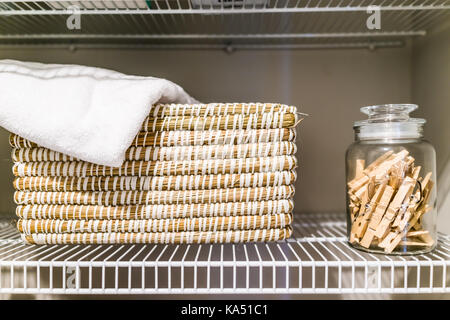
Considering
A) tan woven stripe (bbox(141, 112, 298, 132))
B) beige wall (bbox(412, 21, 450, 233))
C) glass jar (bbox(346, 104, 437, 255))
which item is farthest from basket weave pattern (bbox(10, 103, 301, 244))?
beige wall (bbox(412, 21, 450, 233))

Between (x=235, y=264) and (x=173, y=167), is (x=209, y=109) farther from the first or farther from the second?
(x=235, y=264)

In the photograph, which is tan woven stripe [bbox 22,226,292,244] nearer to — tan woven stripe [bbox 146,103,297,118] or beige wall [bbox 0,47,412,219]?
tan woven stripe [bbox 146,103,297,118]

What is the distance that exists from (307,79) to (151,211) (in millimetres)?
575

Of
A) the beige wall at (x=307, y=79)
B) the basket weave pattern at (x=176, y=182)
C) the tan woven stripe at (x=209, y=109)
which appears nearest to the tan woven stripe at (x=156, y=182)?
the basket weave pattern at (x=176, y=182)

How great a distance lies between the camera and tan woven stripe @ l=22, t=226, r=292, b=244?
0.60 metres

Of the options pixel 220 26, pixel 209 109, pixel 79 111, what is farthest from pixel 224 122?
pixel 220 26

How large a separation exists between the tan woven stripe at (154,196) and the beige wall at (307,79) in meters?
0.36

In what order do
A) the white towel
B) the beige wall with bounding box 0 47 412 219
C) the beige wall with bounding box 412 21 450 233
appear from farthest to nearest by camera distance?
the beige wall with bounding box 0 47 412 219
the beige wall with bounding box 412 21 450 233
the white towel

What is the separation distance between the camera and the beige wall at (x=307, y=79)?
36.3 inches

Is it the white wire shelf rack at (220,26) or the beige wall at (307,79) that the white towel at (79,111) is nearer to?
the white wire shelf rack at (220,26)

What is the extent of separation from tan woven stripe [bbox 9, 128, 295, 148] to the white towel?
48mm
